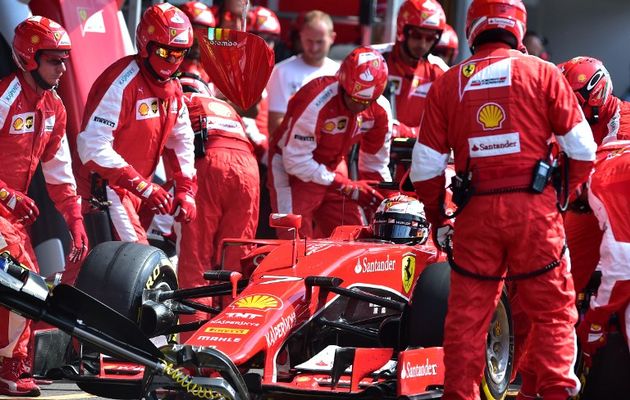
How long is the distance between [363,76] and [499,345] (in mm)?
3045

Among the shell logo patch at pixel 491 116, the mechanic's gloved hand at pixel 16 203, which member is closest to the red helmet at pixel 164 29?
the mechanic's gloved hand at pixel 16 203

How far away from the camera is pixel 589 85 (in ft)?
28.6

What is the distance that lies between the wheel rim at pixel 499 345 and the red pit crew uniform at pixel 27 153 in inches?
104

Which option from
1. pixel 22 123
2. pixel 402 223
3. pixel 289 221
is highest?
pixel 22 123

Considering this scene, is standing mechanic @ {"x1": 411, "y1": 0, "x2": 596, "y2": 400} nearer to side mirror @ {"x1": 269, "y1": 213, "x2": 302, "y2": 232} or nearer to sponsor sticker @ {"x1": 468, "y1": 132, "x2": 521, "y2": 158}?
sponsor sticker @ {"x1": 468, "y1": 132, "x2": 521, "y2": 158}

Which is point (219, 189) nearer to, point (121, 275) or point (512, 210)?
point (121, 275)

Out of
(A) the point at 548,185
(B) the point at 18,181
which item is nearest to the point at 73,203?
(B) the point at 18,181

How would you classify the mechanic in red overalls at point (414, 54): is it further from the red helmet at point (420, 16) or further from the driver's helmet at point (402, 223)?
the driver's helmet at point (402, 223)

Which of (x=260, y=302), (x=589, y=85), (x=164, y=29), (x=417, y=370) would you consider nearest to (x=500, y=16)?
(x=589, y=85)

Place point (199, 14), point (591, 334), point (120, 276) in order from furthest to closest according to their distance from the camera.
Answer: point (199, 14), point (591, 334), point (120, 276)

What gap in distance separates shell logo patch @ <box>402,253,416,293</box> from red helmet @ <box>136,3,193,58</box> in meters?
2.30

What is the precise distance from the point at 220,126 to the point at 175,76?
2.58 feet

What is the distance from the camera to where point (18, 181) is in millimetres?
9023

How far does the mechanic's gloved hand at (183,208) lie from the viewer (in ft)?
31.4
